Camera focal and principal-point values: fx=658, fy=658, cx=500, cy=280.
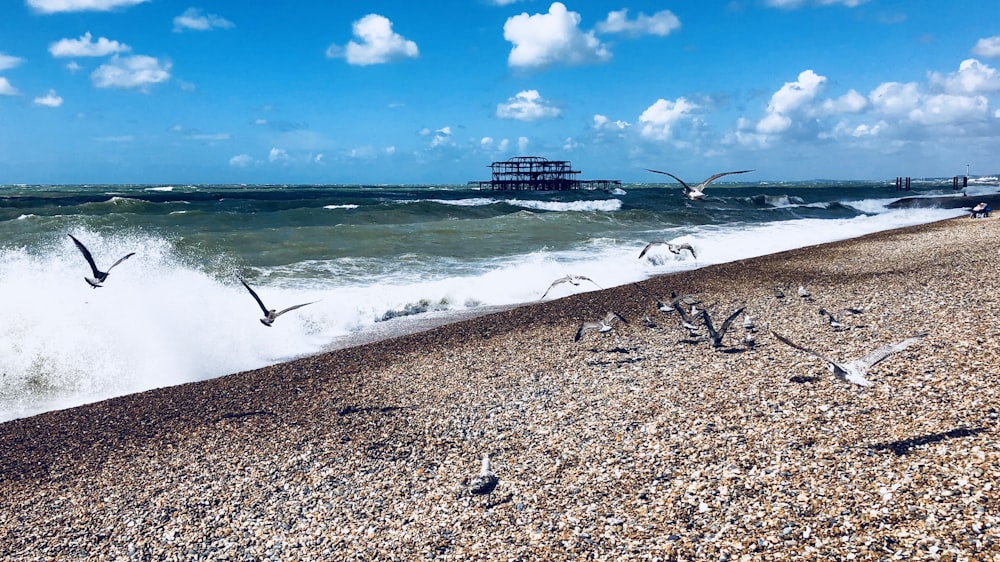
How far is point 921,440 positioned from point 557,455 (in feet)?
9.07

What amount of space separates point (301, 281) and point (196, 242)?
35.9 ft

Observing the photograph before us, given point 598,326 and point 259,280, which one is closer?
point 598,326

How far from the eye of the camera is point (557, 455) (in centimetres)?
566

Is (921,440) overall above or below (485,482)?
above

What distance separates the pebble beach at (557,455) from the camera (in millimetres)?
4223

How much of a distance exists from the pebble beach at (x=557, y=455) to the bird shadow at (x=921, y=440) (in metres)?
0.02

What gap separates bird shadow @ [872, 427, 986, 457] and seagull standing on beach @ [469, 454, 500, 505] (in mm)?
2891

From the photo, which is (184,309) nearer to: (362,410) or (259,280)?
(259,280)

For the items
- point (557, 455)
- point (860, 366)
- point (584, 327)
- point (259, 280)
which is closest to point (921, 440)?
point (860, 366)

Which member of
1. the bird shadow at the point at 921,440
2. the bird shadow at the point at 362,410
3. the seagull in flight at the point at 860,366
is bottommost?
the bird shadow at the point at 362,410

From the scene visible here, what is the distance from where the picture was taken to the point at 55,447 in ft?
22.9

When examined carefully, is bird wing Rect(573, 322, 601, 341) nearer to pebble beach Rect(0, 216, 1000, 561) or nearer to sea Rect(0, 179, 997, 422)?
pebble beach Rect(0, 216, 1000, 561)

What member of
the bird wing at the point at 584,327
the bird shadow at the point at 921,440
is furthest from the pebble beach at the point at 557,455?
the bird wing at the point at 584,327

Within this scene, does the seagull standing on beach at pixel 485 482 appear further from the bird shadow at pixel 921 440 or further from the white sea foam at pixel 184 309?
the white sea foam at pixel 184 309
